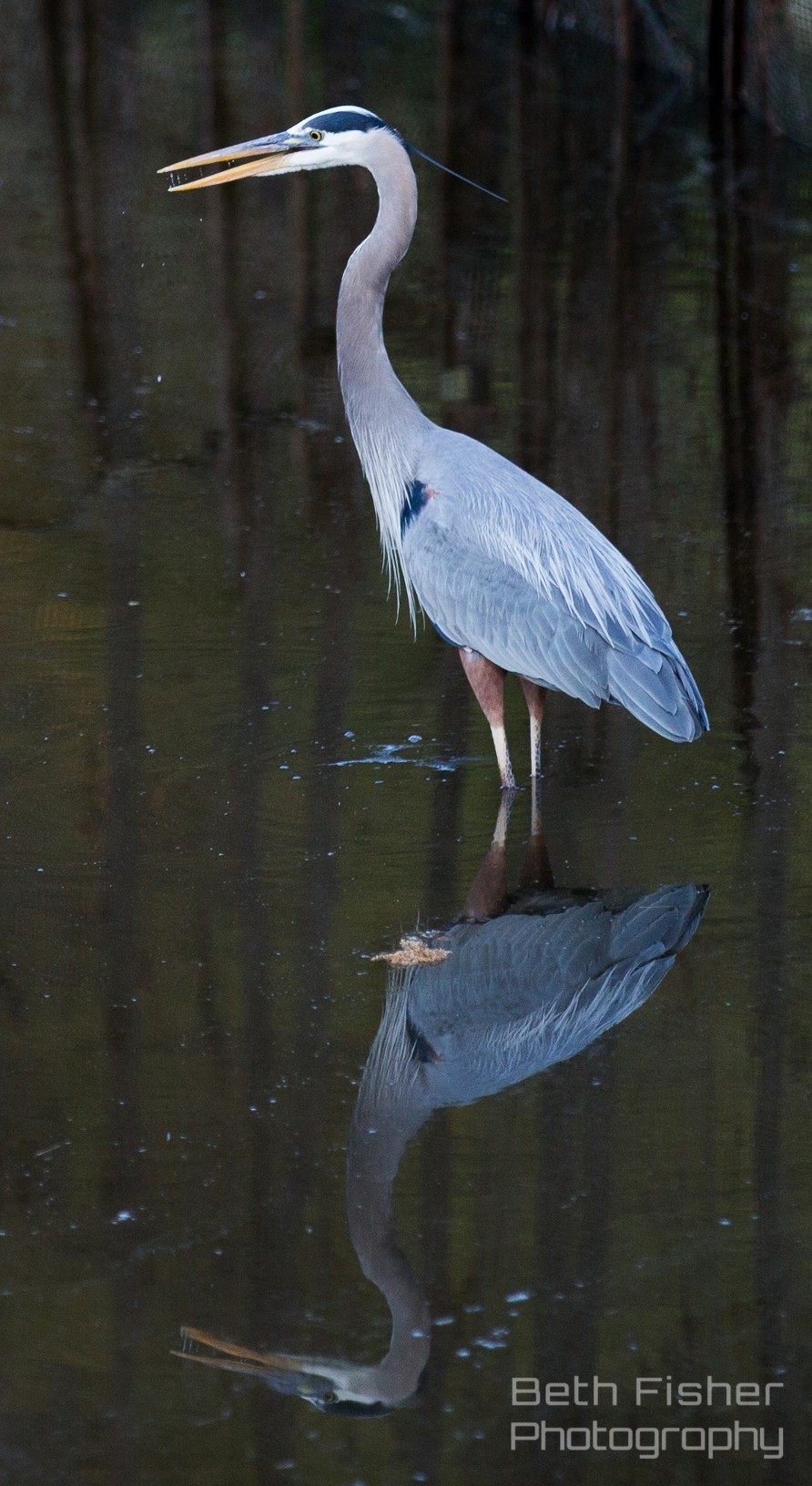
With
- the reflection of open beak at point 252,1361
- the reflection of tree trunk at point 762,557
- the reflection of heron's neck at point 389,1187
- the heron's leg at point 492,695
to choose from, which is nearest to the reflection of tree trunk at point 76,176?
the reflection of tree trunk at point 762,557

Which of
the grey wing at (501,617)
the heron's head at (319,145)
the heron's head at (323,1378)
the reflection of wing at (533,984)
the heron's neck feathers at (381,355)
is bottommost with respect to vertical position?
the heron's head at (323,1378)

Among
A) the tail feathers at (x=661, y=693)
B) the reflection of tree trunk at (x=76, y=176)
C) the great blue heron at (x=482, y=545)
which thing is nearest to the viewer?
the tail feathers at (x=661, y=693)

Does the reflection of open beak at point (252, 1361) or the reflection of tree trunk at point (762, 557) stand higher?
the reflection of tree trunk at point (762, 557)

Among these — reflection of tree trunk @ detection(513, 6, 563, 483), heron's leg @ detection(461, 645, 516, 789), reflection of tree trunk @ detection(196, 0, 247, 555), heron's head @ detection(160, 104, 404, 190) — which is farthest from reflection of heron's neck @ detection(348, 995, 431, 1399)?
reflection of tree trunk @ detection(513, 6, 563, 483)

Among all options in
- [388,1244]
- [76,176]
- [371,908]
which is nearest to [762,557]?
[371,908]

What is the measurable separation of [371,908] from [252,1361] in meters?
1.72

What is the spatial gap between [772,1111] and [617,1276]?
70 centimetres

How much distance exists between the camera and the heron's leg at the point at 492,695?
5598mm

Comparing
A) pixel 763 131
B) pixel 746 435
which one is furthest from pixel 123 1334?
pixel 763 131

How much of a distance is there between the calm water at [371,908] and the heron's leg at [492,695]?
0.10 m

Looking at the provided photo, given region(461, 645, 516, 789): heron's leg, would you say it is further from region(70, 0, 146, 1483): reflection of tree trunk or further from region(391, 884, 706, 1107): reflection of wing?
region(70, 0, 146, 1483): reflection of tree trunk

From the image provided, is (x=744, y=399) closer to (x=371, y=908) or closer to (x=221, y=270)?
(x=221, y=270)

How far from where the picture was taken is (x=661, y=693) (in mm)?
5355

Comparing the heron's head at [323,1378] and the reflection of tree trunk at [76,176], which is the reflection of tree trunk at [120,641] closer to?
the reflection of tree trunk at [76,176]
